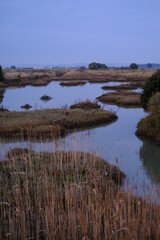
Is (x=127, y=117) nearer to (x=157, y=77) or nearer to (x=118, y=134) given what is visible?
(x=157, y=77)

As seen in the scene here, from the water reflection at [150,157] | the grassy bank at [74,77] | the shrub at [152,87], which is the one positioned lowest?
the water reflection at [150,157]

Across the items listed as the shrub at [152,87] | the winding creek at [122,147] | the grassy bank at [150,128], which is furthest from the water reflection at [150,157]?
the shrub at [152,87]

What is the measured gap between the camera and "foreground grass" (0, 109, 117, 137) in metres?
17.4

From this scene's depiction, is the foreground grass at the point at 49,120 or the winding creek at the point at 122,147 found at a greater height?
the foreground grass at the point at 49,120

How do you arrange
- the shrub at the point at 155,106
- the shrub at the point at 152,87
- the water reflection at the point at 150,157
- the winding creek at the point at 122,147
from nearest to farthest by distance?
the winding creek at the point at 122,147, the water reflection at the point at 150,157, the shrub at the point at 155,106, the shrub at the point at 152,87

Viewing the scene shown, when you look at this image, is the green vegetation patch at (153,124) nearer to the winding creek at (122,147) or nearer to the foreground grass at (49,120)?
the winding creek at (122,147)

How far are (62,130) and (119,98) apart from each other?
14.6 meters

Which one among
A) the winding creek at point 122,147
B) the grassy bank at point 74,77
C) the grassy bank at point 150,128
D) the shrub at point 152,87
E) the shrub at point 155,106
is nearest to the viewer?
the winding creek at point 122,147

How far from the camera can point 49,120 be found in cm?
1983

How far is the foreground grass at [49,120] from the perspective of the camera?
17.4 m

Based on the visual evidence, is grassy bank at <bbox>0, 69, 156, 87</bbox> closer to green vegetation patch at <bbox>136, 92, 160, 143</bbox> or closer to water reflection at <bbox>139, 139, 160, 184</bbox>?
green vegetation patch at <bbox>136, 92, 160, 143</bbox>

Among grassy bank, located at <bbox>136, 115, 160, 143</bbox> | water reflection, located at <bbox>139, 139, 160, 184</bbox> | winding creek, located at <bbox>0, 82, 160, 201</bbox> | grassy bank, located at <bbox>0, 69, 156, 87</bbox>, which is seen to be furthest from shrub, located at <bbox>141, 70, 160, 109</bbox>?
grassy bank, located at <bbox>0, 69, 156, 87</bbox>

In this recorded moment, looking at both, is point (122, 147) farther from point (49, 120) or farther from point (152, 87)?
point (49, 120)

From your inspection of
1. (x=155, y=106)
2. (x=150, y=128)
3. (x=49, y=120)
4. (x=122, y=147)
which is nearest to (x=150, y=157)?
(x=122, y=147)
